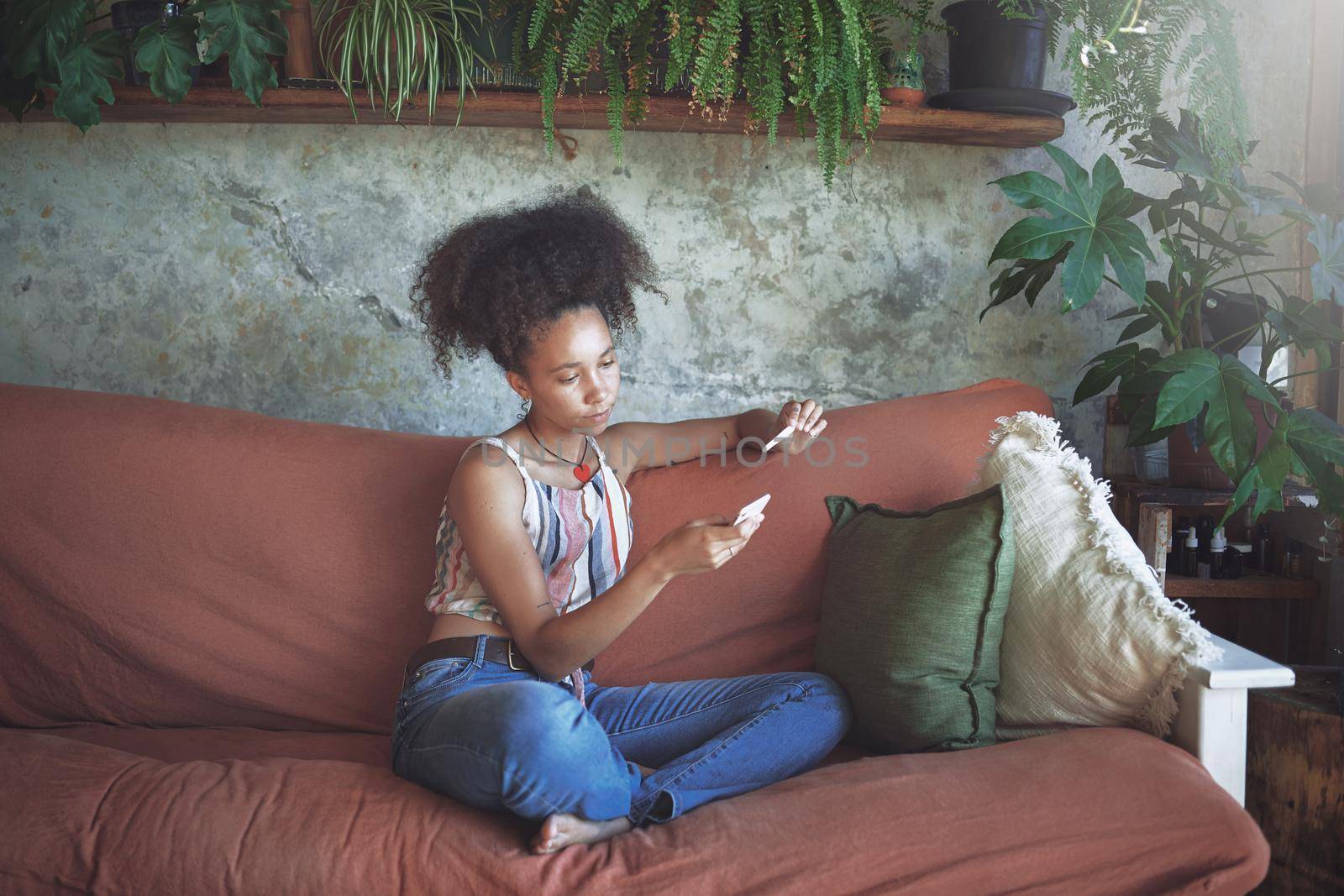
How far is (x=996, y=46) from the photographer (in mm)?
2096

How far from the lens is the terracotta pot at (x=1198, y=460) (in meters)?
2.01

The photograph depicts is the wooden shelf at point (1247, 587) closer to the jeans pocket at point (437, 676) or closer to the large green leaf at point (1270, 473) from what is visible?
the large green leaf at point (1270, 473)

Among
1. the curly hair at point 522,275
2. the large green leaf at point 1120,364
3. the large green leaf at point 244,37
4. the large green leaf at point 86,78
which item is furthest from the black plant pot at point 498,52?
the large green leaf at point 1120,364

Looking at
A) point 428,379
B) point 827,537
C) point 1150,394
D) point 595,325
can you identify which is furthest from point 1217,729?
point 428,379

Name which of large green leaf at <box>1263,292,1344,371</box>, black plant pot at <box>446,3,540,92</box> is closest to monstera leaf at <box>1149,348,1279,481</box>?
large green leaf at <box>1263,292,1344,371</box>

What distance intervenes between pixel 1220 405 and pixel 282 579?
1.69 meters

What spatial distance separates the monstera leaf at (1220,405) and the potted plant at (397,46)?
1.49 metres

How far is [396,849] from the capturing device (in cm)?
125

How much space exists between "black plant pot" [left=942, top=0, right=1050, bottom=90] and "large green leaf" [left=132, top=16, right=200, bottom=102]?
158cm

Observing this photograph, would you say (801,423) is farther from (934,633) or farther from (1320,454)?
(1320,454)

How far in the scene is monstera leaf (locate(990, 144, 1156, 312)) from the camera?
5.82 feet

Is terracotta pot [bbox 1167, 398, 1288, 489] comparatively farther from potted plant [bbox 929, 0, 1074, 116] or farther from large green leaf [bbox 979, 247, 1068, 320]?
potted plant [bbox 929, 0, 1074, 116]

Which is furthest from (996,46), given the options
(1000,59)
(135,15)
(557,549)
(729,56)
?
(135,15)

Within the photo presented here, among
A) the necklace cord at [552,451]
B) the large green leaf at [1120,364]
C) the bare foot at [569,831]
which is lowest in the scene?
the bare foot at [569,831]
